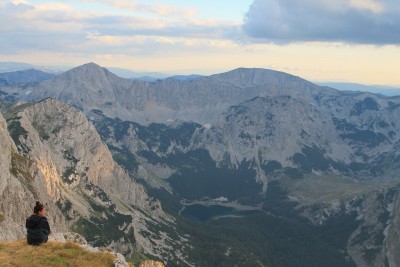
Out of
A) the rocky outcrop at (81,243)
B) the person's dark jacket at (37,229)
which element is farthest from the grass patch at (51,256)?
the rocky outcrop at (81,243)

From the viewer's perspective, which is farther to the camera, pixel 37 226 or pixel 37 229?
pixel 37 229

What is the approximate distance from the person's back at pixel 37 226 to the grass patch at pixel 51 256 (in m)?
0.72

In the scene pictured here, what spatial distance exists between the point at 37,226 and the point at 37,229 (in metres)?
0.40

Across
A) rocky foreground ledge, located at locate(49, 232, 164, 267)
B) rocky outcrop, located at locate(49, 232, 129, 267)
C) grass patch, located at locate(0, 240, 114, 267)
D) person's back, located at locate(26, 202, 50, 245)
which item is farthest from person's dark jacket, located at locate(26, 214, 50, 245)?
rocky outcrop, located at locate(49, 232, 129, 267)

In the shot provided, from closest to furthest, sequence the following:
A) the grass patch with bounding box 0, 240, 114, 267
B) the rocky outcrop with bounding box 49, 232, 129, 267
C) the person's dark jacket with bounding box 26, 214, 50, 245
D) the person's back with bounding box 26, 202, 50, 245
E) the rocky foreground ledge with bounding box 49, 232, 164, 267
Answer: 1. the grass patch with bounding box 0, 240, 114, 267
2. the person's back with bounding box 26, 202, 50, 245
3. the person's dark jacket with bounding box 26, 214, 50, 245
4. the rocky outcrop with bounding box 49, 232, 129, 267
5. the rocky foreground ledge with bounding box 49, 232, 164, 267

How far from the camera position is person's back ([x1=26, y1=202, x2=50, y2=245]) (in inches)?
1909

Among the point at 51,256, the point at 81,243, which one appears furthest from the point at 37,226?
the point at 81,243

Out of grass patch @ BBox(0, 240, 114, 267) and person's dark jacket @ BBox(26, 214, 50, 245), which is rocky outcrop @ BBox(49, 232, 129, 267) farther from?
person's dark jacket @ BBox(26, 214, 50, 245)

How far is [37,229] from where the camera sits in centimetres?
4953

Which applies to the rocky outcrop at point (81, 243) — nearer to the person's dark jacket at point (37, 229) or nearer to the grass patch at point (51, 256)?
the grass patch at point (51, 256)

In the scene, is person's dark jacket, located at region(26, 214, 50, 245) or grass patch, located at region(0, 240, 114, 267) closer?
grass patch, located at region(0, 240, 114, 267)

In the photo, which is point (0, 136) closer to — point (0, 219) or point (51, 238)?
point (0, 219)

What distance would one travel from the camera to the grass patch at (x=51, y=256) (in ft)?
146

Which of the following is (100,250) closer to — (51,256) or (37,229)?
(37,229)
